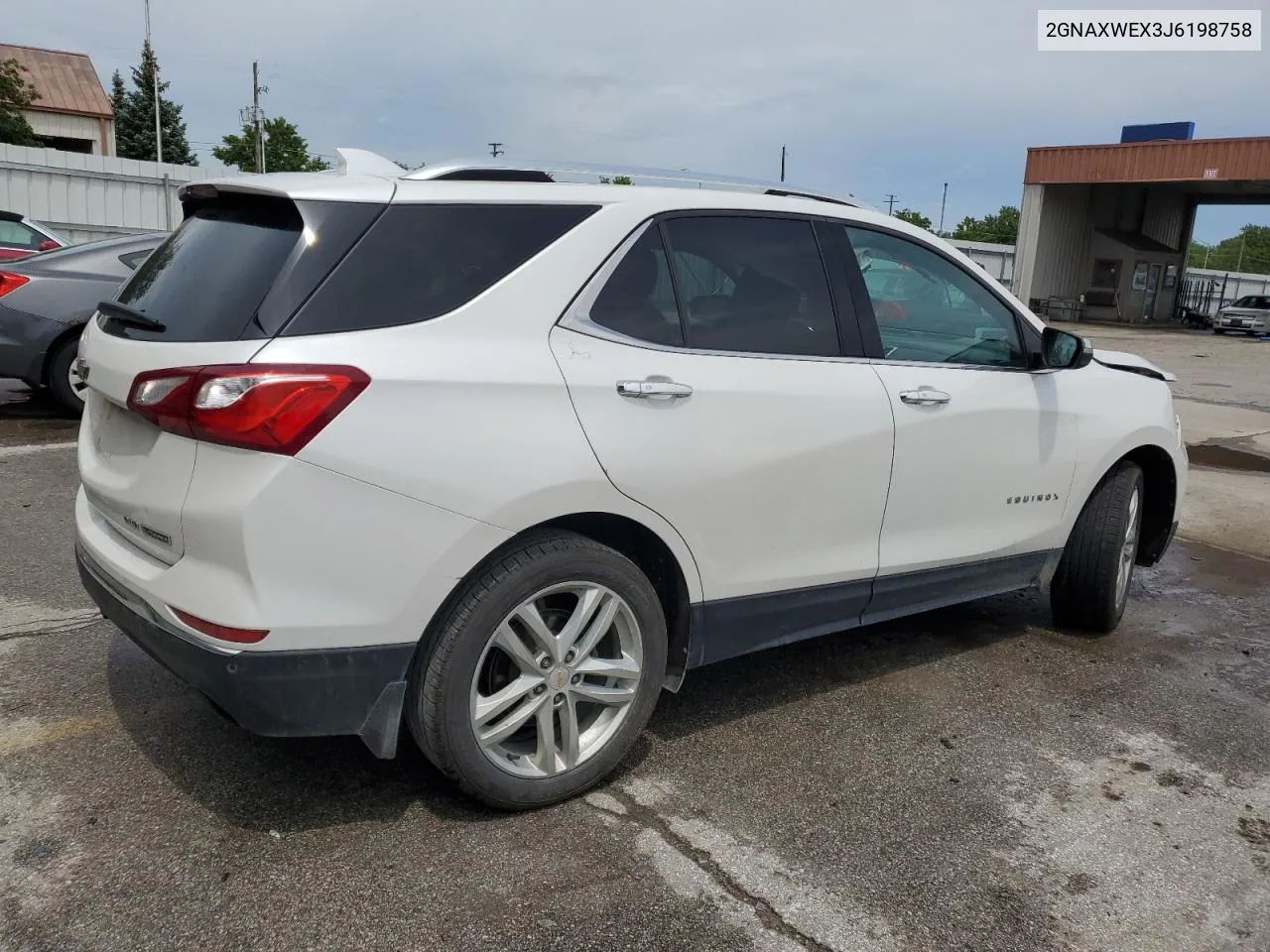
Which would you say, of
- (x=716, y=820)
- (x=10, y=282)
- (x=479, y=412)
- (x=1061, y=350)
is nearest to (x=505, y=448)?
(x=479, y=412)

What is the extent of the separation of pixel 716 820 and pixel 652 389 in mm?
1234

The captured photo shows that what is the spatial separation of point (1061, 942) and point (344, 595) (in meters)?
1.92

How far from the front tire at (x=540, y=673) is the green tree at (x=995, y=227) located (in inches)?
3957

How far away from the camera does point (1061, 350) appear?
13.6 ft

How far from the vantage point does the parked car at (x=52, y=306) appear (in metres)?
7.84

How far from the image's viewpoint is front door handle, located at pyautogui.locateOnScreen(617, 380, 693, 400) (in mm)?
2898

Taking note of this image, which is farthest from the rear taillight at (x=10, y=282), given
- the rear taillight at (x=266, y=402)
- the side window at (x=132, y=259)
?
the rear taillight at (x=266, y=402)

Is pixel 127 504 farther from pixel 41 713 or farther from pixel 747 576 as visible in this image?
pixel 747 576

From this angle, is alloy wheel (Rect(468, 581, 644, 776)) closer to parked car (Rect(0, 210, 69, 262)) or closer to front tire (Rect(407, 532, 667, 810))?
front tire (Rect(407, 532, 667, 810))

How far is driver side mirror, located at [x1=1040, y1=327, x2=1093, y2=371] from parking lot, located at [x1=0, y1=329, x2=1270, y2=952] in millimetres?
1252

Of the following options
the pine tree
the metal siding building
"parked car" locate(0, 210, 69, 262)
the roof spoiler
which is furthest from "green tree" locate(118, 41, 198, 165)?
the roof spoiler

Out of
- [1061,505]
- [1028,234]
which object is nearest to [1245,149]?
[1028,234]

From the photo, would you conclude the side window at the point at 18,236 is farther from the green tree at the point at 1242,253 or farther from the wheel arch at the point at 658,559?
the green tree at the point at 1242,253

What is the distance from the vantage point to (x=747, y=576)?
3275mm
